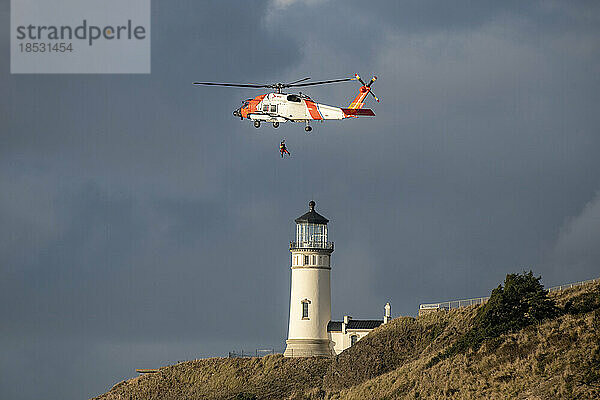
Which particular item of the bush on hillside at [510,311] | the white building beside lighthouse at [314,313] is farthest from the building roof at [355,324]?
the bush on hillside at [510,311]

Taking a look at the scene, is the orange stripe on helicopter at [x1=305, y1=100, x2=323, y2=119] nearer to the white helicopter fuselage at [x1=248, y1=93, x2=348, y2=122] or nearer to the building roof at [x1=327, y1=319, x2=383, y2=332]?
the white helicopter fuselage at [x1=248, y1=93, x2=348, y2=122]

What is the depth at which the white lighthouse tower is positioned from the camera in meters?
97.6

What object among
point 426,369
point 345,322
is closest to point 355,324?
point 345,322

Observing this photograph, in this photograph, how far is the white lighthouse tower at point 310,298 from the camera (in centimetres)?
9756

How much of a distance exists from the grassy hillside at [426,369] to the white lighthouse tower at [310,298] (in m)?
1.69

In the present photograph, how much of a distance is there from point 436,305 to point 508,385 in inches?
1095

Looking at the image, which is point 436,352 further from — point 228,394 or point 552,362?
point 228,394

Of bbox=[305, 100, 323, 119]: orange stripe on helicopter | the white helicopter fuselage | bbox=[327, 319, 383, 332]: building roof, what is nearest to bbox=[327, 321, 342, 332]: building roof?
bbox=[327, 319, 383, 332]: building roof

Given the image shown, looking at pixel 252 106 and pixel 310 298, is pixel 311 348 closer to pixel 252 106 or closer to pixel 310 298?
pixel 310 298

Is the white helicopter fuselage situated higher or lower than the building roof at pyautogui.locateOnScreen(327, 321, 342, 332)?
higher

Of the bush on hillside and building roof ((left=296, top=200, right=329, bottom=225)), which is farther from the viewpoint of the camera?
building roof ((left=296, top=200, right=329, bottom=225))

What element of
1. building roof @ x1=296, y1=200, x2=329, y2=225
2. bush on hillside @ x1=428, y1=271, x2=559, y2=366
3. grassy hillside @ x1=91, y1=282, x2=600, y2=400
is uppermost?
building roof @ x1=296, y1=200, x2=329, y2=225

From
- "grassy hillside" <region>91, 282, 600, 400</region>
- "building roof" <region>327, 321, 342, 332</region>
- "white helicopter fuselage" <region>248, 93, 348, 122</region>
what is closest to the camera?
"grassy hillside" <region>91, 282, 600, 400</region>

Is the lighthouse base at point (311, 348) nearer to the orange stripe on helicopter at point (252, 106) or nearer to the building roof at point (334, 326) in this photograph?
the building roof at point (334, 326)
